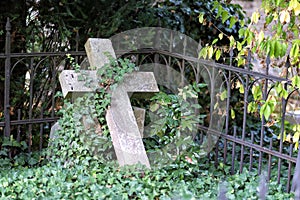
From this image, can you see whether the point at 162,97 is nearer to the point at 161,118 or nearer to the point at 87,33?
the point at 161,118

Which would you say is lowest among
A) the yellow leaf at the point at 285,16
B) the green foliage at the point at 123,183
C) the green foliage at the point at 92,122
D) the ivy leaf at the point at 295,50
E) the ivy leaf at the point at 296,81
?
the green foliage at the point at 123,183

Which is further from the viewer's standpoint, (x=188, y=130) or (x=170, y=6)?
(x=170, y=6)

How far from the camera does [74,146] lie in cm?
383

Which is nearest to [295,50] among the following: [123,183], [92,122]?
[123,183]

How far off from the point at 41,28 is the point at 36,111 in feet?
2.76

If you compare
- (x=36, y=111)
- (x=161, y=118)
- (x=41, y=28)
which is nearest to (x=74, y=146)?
(x=161, y=118)

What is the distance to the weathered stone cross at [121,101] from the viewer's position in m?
3.50

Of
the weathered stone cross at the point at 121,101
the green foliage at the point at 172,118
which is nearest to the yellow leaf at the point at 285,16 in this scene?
the green foliage at the point at 172,118

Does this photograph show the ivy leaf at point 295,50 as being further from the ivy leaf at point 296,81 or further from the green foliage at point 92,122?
the green foliage at point 92,122

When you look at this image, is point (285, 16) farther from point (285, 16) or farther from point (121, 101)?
point (121, 101)

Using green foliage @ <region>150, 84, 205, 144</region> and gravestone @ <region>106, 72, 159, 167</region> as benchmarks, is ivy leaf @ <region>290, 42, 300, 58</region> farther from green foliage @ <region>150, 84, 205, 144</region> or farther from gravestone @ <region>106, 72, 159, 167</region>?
gravestone @ <region>106, 72, 159, 167</region>

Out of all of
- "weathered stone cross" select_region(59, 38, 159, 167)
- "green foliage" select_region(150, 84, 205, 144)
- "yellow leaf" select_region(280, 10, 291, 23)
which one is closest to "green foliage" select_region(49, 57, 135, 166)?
"weathered stone cross" select_region(59, 38, 159, 167)

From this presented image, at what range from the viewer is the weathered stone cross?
350 cm

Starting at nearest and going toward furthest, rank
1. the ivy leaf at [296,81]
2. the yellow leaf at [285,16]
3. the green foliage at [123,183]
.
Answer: the green foliage at [123,183]
the ivy leaf at [296,81]
the yellow leaf at [285,16]
